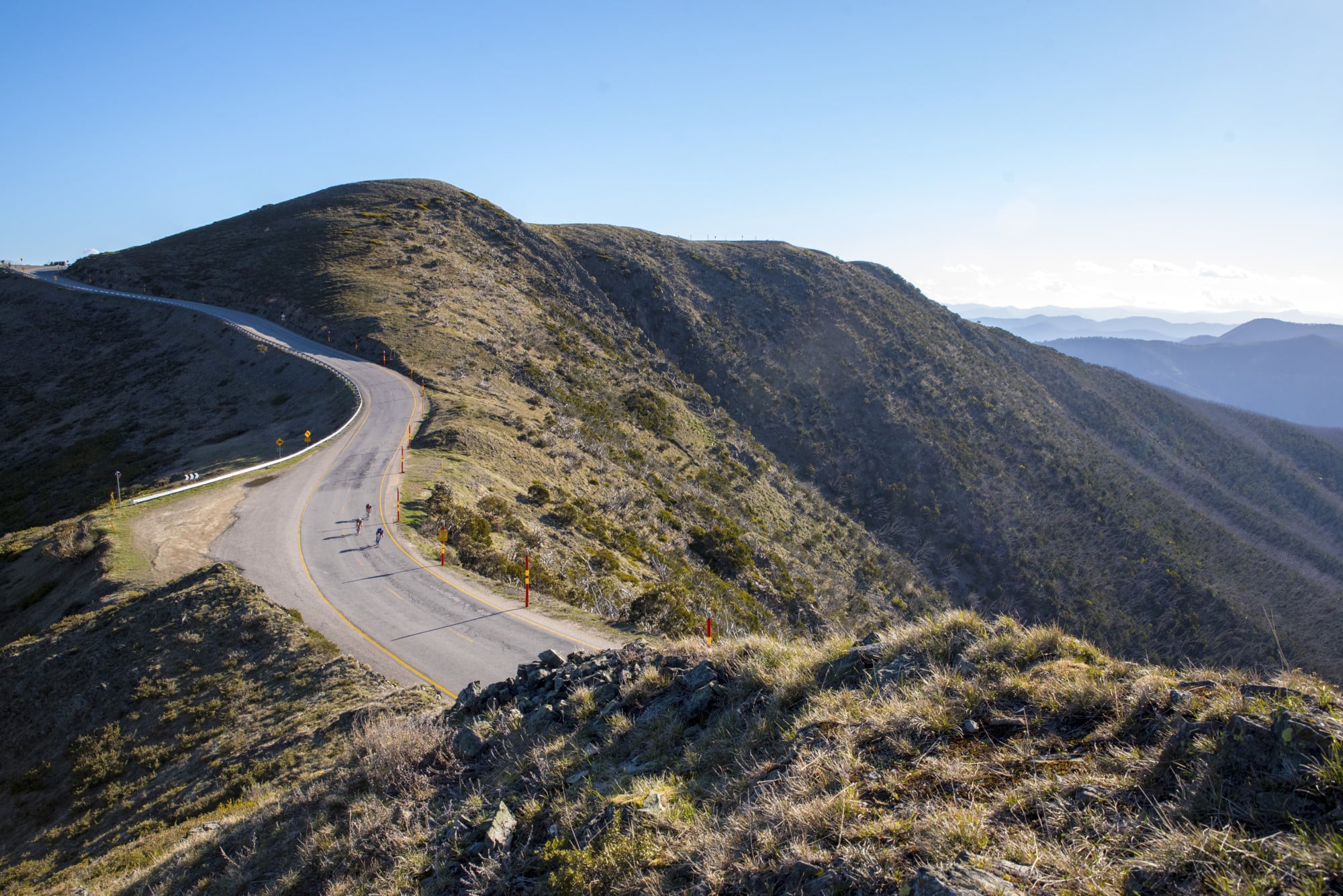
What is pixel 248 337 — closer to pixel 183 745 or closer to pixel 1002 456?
pixel 183 745

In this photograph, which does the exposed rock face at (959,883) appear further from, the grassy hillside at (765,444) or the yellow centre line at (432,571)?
the grassy hillside at (765,444)

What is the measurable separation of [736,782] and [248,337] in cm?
4465

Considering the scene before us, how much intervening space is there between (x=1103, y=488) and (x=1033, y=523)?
8735 mm

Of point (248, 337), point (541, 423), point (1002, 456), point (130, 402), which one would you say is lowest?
point (1002, 456)

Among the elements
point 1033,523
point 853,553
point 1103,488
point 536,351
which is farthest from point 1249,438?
point 536,351

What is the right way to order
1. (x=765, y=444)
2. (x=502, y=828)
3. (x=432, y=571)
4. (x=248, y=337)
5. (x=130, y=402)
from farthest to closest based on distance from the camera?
(x=765, y=444) < (x=248, y=337) < (x=130, y=402) < (x=432, y=571) < (x=502, y=828)

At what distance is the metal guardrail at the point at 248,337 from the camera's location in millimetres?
22062

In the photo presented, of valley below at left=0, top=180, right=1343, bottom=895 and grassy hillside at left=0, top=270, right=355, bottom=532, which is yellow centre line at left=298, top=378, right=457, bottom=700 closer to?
valley below at left=0, top=180, right=1343, bottom=895

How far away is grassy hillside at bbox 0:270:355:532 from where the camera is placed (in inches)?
1064

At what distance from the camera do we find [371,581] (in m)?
16.3

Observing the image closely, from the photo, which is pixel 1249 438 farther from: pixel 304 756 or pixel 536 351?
pixel 304 756

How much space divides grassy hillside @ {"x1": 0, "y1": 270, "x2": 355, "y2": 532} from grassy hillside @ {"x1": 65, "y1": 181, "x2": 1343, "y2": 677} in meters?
5.62

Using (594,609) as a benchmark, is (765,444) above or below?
above

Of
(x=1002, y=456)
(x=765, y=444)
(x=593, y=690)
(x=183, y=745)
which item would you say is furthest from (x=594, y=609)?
(x=1002, y=456)
